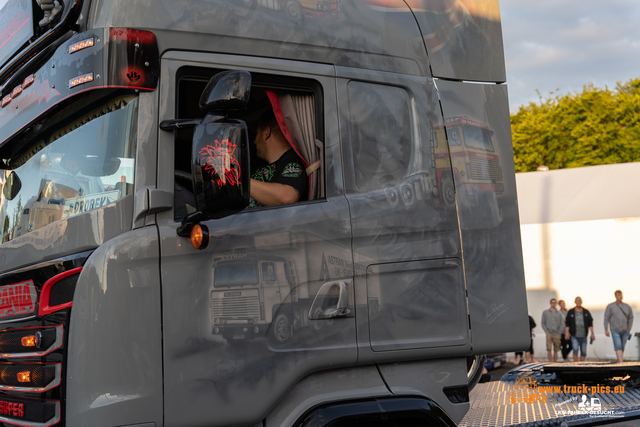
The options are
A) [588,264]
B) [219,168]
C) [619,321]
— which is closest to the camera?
[219,168]

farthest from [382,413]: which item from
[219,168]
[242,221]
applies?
[219,168]

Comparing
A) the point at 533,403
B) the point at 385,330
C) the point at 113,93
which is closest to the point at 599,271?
the point at 533,403

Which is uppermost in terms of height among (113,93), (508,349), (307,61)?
(307,61)

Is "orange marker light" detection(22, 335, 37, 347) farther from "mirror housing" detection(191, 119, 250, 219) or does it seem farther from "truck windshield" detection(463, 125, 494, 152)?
"truck windshield" detection(463, 125, 494, 152)

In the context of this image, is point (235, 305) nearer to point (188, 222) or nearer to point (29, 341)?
point (188, 222)

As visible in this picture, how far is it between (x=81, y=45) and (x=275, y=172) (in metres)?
1.03

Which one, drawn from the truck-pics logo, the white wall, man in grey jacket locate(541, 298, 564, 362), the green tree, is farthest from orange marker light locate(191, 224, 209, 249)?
the green tree

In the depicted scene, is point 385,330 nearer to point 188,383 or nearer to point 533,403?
point 188,383

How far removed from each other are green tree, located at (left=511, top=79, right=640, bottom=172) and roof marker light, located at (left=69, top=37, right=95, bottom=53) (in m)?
33.6

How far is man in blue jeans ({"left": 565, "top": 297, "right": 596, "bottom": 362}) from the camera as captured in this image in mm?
13930

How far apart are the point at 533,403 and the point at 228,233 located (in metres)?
2.21

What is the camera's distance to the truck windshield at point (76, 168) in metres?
2.36

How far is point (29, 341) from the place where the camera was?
7.38 ft

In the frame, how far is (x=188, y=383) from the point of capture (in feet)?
Answer: 7.44
